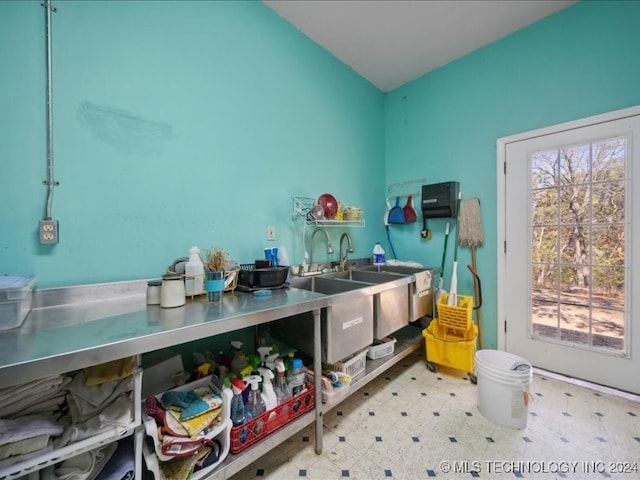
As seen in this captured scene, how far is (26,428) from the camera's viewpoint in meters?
0.70

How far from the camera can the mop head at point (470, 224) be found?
2.30 metres

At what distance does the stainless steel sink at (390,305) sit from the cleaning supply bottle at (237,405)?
87 cm

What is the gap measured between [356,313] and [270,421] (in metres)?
0.67

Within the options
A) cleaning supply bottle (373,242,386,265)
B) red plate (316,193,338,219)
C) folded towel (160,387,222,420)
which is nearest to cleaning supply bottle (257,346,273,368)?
folded towel (160,387,222,420)

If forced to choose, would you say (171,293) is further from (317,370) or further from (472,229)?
(472,229)

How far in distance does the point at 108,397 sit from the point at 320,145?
208cm

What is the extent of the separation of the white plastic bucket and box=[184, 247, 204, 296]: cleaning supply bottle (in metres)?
1.70

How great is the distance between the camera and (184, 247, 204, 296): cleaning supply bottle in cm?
124

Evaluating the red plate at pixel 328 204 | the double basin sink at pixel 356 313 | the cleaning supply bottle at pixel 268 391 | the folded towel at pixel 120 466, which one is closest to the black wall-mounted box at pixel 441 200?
the double basin sink at pixel 356 313

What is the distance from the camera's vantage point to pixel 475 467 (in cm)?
119

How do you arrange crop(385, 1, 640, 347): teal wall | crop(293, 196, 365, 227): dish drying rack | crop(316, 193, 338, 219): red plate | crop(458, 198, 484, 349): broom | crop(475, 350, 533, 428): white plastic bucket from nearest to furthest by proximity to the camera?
1. crop(475, 350, 533, 428): white plastic bucket
2. crop(385, 1, 640, 347): teal wall
3. crop(293, 196, 365, 227): dish drying rack
4. crop(316, 193, 338, 219): red plate
5. crop(458, 198, 484, 349): broom

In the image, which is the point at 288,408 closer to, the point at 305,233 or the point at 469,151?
the point at 305,233

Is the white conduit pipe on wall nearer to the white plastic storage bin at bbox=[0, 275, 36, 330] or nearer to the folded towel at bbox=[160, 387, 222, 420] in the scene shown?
the white plastic storage bin at bbox=[0, 275, 36, 330]

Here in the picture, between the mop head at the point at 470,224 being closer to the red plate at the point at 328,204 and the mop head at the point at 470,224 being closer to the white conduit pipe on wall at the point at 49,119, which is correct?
the red plate at the point at 328,204
